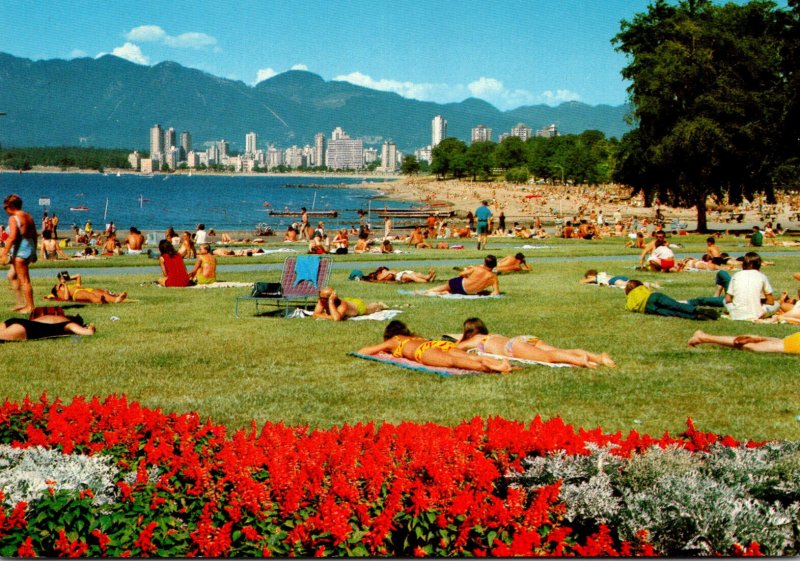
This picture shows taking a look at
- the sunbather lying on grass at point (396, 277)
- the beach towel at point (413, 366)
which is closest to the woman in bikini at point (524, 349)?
the beach towel at point (413, 366)

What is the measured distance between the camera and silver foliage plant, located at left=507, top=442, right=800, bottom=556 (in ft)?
14.6

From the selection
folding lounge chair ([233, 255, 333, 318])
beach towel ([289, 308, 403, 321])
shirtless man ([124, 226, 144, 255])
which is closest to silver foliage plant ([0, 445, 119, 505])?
beach towel ([289, 308, 403, 321])

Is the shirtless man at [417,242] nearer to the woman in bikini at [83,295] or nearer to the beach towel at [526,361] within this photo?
the woman in bikini at [83,295]

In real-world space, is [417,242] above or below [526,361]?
above

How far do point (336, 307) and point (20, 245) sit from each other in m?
5.31

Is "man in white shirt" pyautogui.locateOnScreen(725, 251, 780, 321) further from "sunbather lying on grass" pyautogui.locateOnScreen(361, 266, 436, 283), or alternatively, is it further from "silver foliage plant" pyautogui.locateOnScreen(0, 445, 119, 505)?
"silver foliage plant" pyautogui.locateOnScreen(0, 445, 119, 505)

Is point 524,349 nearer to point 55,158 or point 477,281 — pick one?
point 477,281

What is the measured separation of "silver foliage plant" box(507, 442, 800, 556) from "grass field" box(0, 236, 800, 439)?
2336mm

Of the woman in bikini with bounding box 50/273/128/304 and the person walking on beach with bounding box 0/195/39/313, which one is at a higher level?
the person walking on beach with bounding box 0/195/39/313

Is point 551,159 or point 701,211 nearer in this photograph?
point 701,211

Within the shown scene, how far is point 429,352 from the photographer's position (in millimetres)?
10281

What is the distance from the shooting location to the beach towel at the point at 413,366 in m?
9.82

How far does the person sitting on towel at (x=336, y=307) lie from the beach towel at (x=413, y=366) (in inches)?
125

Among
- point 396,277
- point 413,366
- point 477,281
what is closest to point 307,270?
point 477,281
